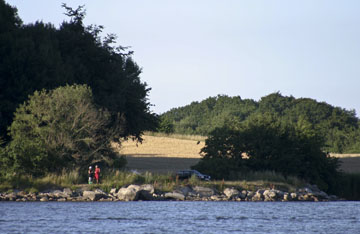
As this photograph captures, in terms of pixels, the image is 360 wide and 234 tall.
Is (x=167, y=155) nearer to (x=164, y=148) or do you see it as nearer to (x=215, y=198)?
(x=164, y=148)

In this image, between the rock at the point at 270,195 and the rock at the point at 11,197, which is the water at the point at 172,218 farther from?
the rock at the point at 270,195

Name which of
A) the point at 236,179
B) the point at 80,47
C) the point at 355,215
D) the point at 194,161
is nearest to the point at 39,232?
the point at 355,215

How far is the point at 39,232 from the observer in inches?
1264

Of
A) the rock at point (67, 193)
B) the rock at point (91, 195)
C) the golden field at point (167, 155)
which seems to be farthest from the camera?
the golden field at point (167, 155)

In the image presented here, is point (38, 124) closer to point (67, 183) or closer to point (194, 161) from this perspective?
point (67, 183)

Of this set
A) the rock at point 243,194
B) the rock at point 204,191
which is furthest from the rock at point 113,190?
the rock at point 243,194

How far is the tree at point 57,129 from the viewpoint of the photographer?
5534cm

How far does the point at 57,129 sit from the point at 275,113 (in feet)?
218

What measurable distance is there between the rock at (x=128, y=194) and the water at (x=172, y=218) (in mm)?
2758

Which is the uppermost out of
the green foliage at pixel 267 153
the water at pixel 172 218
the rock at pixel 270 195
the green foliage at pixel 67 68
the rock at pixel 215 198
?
the green foliage at pixel 67 68

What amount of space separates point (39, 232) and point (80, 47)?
38.7m

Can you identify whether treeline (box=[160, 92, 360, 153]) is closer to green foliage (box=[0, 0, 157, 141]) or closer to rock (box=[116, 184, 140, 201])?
green foliage (box=[0, 0, 157, 141])

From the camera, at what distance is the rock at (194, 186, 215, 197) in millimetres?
56375

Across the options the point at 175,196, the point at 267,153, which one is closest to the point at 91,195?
the point at 175,196
